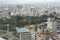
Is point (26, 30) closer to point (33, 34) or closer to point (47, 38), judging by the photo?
point (33, 34)

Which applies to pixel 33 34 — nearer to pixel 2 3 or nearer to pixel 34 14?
pixel 34 14

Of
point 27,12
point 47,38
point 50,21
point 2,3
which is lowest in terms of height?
point 47,38

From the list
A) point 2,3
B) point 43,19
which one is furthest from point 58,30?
point 2,3

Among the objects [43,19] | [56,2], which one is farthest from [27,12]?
[56,2]

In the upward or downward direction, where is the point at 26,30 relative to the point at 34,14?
downward

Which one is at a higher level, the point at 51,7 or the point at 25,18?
the point at 51,7

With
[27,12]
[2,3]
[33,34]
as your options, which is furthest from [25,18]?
[2,3]

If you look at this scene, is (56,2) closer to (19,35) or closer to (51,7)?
(51,7)
